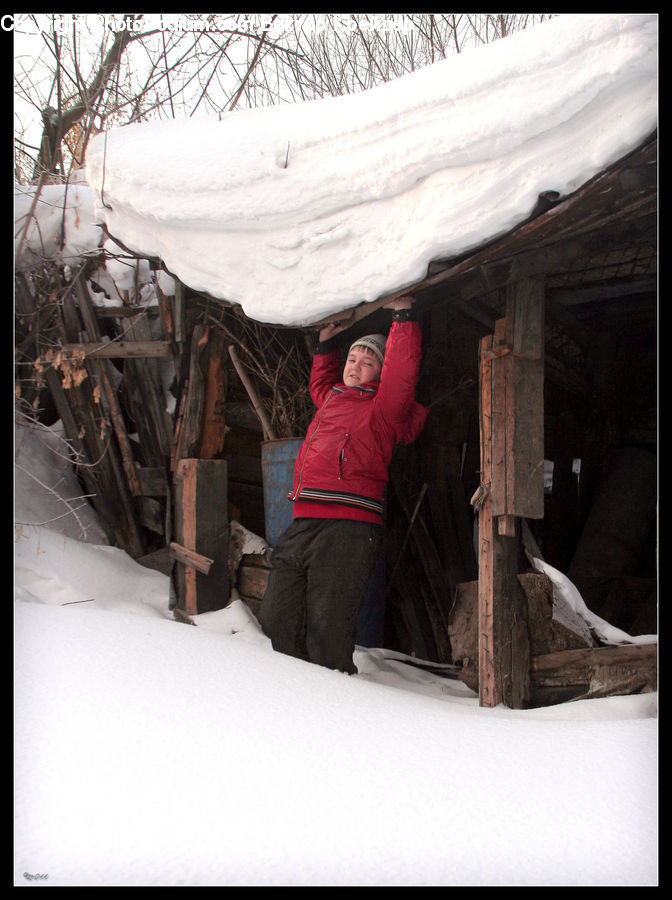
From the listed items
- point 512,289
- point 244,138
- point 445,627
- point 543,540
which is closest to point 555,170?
point 512,289

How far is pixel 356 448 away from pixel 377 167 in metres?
1.26

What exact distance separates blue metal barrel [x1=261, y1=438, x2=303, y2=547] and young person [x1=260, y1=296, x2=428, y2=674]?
1.58ft

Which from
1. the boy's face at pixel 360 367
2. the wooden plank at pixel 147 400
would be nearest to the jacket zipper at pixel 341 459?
the boy's face at pixel 360 367

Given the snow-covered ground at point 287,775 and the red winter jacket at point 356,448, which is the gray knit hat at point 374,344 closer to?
the red winter jacket at point 356,448

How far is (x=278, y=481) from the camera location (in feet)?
13.4

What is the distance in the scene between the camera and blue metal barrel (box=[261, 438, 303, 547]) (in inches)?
159

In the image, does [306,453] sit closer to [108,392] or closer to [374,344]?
[374,344]

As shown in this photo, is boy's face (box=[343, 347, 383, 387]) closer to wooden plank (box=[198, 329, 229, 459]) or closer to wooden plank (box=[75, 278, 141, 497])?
wooden plank (box=[198, 329, 229, 459])

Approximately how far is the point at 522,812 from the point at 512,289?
7.01 feet

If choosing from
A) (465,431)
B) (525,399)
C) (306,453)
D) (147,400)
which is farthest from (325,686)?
(465,431)

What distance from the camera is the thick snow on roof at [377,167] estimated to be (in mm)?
2375

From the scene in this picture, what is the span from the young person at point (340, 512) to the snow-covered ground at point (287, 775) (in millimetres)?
418

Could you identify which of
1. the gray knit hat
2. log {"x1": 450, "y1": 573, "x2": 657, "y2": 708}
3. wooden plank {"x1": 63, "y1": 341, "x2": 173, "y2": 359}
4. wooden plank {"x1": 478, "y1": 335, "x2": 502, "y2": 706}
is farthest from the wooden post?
log {"x1": 450, "y1": 573, "x2": 657, "y2": 708}

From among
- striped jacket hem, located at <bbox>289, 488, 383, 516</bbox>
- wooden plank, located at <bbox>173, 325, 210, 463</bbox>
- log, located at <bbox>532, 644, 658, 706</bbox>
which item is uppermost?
wooden plank, located at <bbox>173, 325, 210, 463</bbox>
